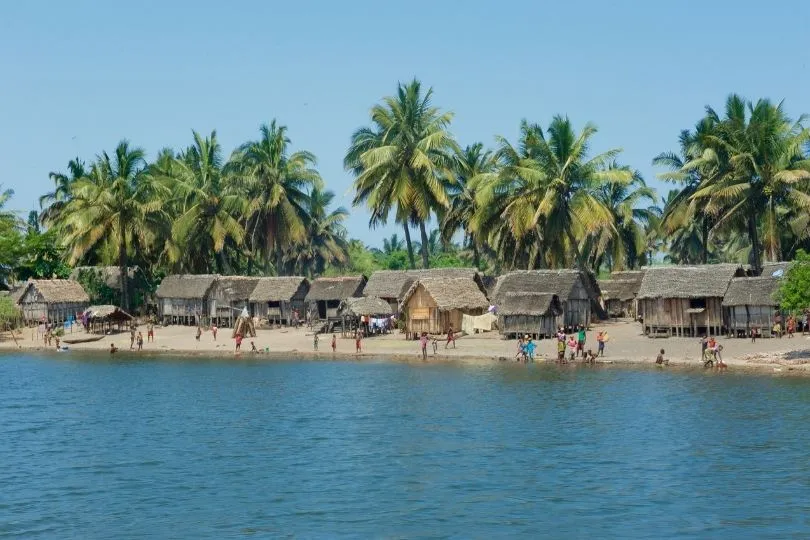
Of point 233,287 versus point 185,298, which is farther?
point 185,298

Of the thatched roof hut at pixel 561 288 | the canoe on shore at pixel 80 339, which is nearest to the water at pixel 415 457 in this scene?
the thatched roof hut at pixel 561 288

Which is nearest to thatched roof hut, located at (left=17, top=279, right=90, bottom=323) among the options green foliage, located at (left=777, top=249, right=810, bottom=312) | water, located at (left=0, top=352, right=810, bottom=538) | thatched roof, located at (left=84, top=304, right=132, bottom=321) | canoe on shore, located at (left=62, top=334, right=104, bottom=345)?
thatched roof, located at (left=84, top=304, right=132, bottom=321)

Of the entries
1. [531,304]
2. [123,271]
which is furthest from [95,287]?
[531,304]

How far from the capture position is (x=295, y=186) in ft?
275

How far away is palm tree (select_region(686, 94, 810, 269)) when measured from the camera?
59031 millimetres

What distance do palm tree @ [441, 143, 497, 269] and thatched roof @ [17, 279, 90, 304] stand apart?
2906 centimetres

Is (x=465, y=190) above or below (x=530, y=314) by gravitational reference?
above

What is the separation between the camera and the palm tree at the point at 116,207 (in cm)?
7894

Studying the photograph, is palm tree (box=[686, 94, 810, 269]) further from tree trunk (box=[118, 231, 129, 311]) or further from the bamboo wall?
tree trunk (box=[118, 231, 129, 311])

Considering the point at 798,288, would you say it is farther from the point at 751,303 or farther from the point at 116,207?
the point at 116,207

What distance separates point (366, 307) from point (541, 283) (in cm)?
1154

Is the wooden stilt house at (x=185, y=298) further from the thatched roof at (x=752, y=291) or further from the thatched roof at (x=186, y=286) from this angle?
→ the thatched roof at (x=752, y=291)

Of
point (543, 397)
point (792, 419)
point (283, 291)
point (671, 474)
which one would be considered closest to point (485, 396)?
point (543, 397)

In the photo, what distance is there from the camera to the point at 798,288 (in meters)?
46.9
